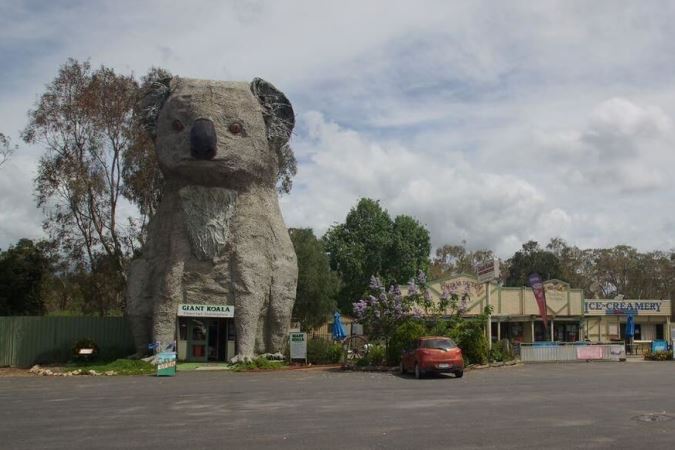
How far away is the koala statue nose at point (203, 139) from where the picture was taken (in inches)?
1053

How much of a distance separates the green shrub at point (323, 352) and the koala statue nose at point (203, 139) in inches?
373

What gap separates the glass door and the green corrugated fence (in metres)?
3.24

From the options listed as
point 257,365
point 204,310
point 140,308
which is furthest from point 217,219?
point 257,365

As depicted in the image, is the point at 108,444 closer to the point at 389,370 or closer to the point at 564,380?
the point at 564,380

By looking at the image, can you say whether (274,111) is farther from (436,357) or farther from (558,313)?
(558,313)

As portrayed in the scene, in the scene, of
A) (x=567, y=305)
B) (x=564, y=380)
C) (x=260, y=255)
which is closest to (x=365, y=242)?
(x=567, y=305)

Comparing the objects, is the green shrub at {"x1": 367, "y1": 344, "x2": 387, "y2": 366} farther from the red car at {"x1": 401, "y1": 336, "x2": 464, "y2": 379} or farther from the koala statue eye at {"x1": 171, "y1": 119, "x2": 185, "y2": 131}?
the koala statue eye at {"x1": 171, "y1": 119, "x2": 185, "y2": 131}

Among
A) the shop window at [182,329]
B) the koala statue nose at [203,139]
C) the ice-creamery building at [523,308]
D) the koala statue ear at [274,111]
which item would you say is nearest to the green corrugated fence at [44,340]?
the shop window at [182,329]

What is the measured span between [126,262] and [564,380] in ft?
91.3

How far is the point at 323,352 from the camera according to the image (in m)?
29.5

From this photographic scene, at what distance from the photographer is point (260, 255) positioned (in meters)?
28.8

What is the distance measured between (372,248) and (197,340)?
29816 millimetres

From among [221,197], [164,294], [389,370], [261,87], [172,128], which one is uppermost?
[261,87]

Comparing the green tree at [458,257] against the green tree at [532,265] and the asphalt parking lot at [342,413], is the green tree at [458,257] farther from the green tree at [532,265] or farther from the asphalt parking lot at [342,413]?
the asphalt parking lot at [342,413]
